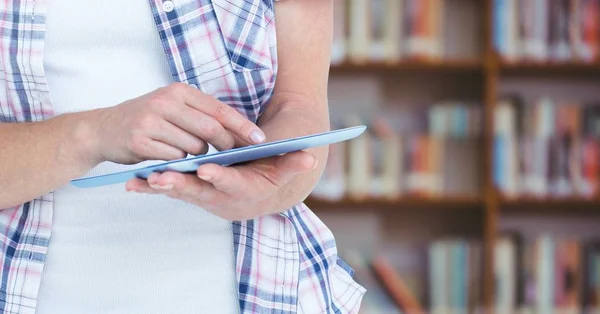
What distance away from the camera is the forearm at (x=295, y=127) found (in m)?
0.82

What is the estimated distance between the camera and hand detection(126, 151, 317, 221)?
2.13 ft

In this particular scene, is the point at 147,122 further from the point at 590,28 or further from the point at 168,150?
the point at 590,28

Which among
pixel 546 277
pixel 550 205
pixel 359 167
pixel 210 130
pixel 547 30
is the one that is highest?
pixel 547 30

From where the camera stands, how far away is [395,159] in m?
3.26

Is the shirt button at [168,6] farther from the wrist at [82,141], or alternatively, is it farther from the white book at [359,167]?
the white book at [359,167]

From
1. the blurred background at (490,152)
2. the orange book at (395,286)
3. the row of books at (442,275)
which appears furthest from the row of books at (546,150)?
the orange book at (395,286)

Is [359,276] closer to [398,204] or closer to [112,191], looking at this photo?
[398,204]

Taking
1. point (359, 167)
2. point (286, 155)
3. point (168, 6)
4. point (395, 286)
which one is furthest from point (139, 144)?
point (359, 167)

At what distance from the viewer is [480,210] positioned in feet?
11.2

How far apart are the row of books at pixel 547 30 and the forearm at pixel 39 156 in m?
2.71

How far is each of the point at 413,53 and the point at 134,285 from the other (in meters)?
2.57

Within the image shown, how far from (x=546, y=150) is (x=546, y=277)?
494 mm

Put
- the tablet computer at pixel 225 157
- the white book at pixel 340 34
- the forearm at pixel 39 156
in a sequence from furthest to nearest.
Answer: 1. the white book at pixel 340 34
2. the forearm at pixel 39 156
3. the tablet computer at pixel 225 157

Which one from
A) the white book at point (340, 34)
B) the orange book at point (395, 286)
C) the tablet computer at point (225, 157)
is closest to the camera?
the tablet computer at point (225, 157)
